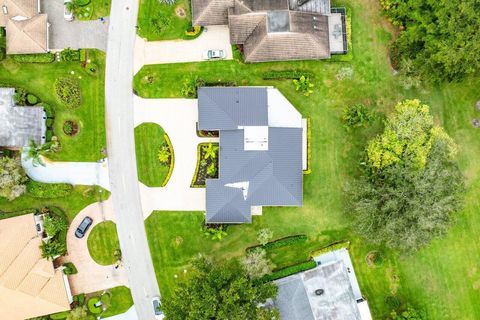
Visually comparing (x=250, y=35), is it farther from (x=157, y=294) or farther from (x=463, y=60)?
(x=157, y=294)

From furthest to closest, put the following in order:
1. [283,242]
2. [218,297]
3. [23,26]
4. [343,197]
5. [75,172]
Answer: [75,172], [343,197], [283,242], [23,26], [218,297]

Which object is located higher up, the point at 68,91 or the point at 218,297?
the point at 68,91

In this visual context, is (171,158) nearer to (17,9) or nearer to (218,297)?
(218,297)

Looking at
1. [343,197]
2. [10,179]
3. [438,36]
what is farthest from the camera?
[343,197]

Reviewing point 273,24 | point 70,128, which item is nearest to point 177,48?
point 273,24

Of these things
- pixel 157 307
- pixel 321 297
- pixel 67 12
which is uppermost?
pixel 67 12

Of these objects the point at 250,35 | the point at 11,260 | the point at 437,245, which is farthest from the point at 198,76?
the point at 437,245

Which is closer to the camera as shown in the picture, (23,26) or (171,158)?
(23,26)
